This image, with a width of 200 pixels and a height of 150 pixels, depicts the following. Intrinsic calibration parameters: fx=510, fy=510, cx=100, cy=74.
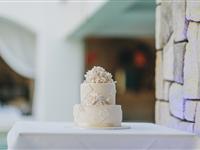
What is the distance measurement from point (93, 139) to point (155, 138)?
0.23m

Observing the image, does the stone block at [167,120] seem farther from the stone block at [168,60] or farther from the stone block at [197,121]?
the stone block at [168,60]

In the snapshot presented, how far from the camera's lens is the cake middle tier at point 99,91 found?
2.07m

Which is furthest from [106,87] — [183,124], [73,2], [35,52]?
[35,52]

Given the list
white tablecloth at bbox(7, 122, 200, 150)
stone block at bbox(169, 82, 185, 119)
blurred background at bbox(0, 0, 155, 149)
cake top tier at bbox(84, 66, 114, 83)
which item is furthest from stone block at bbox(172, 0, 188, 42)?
blurred background at bbox(0, 0, 155, 149)

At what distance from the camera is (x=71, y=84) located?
705cm

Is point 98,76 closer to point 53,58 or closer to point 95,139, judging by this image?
point 95,139

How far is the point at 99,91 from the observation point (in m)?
2.07

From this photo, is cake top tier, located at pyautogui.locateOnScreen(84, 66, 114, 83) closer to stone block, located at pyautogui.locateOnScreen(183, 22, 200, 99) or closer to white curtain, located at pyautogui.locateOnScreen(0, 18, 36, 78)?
stone block, located at pyautogui.locateOnScreen(183, 22, 200, 99)

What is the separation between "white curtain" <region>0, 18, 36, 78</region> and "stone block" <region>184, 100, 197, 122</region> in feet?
17.3

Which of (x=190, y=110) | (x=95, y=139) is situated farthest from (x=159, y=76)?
(x=95, y=139)

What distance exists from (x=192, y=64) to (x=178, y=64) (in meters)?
0.19

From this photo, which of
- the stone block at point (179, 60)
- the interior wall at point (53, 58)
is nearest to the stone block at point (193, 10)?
the stone block at point (179, 60)

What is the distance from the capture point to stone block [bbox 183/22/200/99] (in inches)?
86.0

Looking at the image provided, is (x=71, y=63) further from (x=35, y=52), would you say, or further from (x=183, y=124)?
(x=183, y=124)
